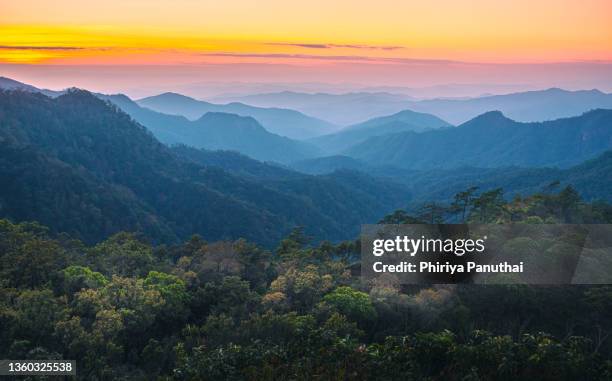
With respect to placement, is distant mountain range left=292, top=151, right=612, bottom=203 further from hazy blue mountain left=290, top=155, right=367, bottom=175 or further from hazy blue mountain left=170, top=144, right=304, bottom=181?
hazy blue mountain left=170, top=144, right=304, bottom=181

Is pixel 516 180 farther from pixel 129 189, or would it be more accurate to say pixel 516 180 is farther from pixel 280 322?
pixel 280 322

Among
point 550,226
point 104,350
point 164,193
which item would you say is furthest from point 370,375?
point 164,193

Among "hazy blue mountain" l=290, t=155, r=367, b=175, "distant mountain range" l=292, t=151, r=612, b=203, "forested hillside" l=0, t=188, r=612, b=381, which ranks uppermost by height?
"forested hillside" l=0, t=188, r=612, b=381

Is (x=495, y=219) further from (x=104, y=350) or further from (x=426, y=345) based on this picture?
(x=104, y=350)

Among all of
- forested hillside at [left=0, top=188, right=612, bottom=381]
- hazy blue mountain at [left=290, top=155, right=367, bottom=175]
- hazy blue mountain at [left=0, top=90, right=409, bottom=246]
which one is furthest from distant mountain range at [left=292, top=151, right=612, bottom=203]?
forested hillside at [left=0, top=188, right=612, bottom=381]

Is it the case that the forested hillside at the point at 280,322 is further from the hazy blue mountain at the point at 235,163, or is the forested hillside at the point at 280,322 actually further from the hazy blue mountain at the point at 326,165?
the hazy blue mountain at the point at 326,165

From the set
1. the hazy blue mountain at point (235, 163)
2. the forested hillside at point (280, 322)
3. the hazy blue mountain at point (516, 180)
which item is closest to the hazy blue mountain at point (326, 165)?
the hazy blue mountain at point (516, 180)

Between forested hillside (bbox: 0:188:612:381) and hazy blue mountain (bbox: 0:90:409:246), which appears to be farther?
hazy blue mountain (bbox: 0:90:409:246)

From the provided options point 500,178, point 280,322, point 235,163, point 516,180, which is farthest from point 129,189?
point 500,178

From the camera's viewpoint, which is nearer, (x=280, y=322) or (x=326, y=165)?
(x=280, y=322)
